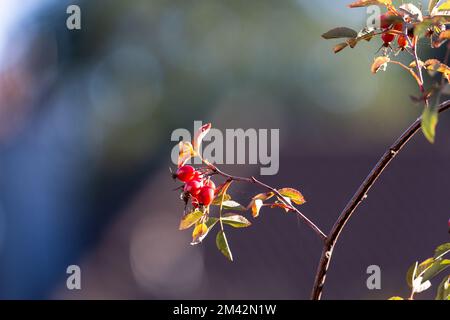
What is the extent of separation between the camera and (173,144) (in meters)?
3.36

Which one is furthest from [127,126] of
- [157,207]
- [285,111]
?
[285,111]

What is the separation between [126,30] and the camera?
12.1ft

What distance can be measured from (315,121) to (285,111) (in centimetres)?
18

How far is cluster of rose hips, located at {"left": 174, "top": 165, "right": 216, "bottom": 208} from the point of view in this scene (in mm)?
789

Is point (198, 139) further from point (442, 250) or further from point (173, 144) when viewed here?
point (173, 144)

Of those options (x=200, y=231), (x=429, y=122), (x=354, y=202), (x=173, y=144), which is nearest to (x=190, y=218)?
(x=200, y=231)

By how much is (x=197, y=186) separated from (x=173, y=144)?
2.57 metres

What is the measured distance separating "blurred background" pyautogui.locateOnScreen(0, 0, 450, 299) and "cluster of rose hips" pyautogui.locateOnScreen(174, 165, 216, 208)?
1.97m

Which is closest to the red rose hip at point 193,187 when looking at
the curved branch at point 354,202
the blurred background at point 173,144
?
the curved branch at point 354,202

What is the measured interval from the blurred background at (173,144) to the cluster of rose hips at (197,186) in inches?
77.6

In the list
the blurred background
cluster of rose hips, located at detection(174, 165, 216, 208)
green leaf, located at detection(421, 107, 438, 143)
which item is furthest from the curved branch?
the blurred background

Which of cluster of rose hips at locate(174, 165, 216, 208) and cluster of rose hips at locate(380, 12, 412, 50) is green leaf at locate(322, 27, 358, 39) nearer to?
cluster of rose hips at locate(380, 12, 412, 50)

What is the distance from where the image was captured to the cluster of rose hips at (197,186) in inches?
31.0
